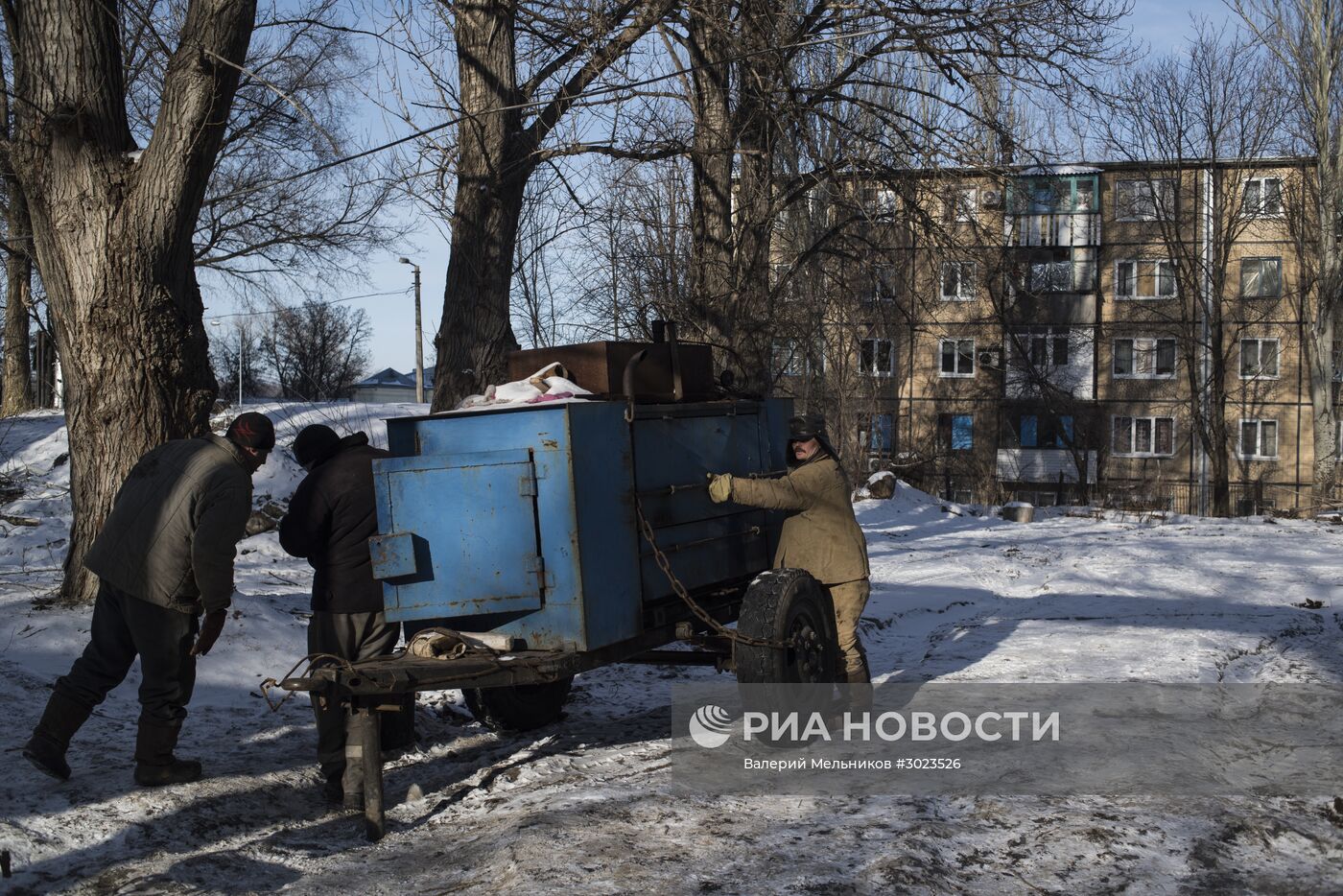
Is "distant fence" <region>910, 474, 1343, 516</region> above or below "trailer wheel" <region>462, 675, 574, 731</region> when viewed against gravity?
below

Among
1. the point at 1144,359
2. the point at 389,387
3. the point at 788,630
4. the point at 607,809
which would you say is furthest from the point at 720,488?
the point at 389,387

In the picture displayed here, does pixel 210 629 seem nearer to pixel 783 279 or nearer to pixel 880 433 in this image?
pixel 783 279

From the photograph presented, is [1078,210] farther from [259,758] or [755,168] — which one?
[259,758]

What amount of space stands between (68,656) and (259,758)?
2.13 meters

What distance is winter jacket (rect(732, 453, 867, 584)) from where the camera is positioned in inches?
262

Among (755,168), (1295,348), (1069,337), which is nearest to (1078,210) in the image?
(1069,337)

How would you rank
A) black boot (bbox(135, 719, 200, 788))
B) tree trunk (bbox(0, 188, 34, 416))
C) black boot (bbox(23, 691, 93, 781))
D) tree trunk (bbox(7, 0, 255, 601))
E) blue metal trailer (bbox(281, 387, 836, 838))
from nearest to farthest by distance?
blue metal trailer (bbox(281, 387, 836, 838)), black boot (bbox(23, 691, 93, 781)), black boot (bbox(135, 719, 200, 788)), tree trunk (bbox(7, 0, 255, 601)), tree trunk (bbox(0, 188, 34, 416))

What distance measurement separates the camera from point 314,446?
601 cm

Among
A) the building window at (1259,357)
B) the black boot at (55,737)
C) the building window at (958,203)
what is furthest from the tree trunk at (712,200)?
the building window at (1259,357)

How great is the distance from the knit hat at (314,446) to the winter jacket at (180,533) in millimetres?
322

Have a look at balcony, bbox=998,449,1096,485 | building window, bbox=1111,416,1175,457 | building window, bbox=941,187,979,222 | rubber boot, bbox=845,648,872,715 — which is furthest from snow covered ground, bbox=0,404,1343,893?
building window, bbox=1111,416,1175,457

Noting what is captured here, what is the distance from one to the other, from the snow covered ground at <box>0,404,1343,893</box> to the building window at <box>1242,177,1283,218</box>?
103 feet

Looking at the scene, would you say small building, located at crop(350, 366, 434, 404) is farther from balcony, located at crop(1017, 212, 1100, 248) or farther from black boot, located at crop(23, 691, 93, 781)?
black boot, located at crop(23, 691, 93, 781)

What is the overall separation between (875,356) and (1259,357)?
1735 cm
